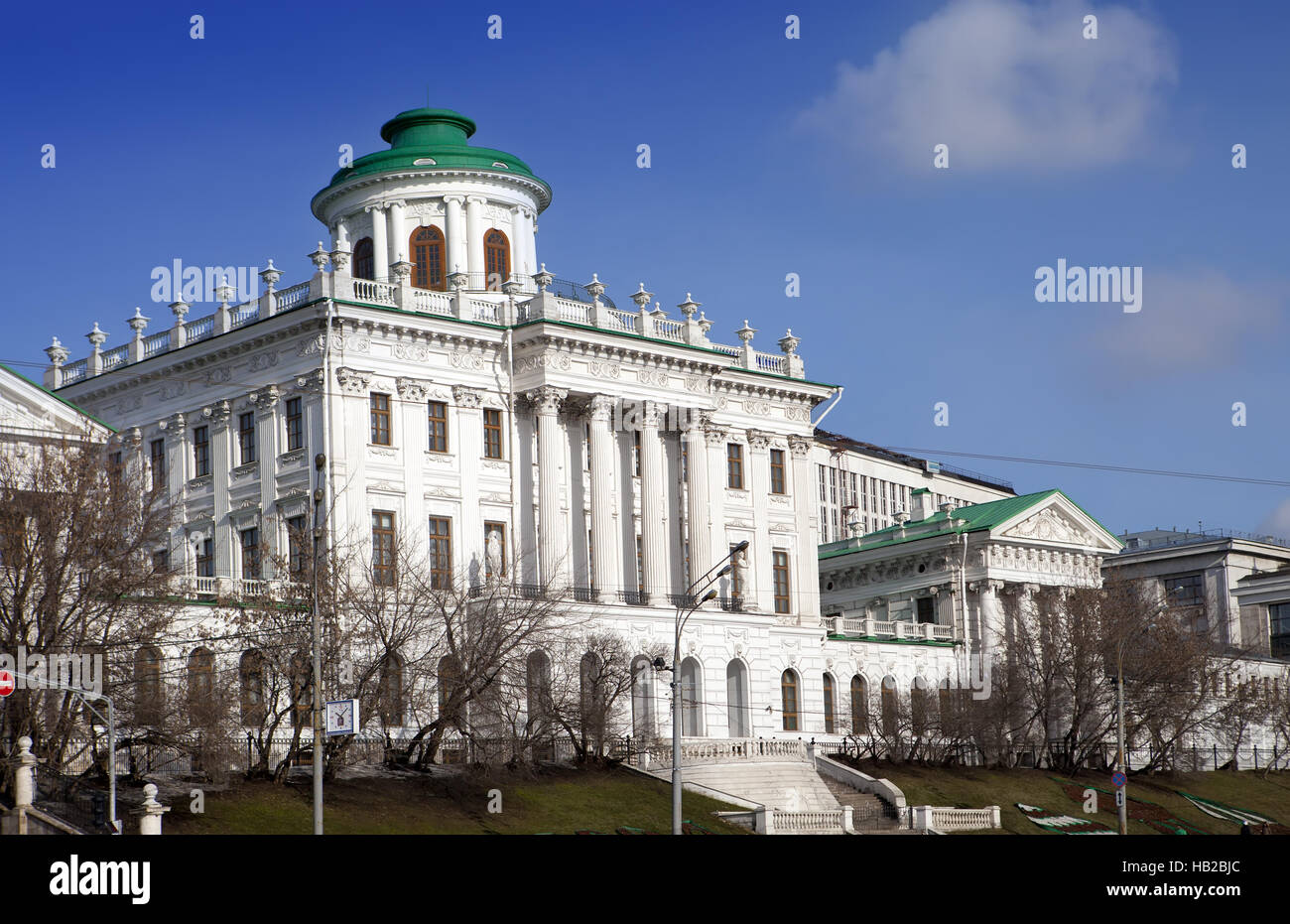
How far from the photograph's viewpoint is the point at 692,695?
255 feet

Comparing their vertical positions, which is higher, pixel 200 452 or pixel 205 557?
pixel 200 452

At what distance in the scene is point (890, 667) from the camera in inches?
3605

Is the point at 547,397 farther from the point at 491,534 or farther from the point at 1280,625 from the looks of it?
the point at 1280,625

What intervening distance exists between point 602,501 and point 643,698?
7.83 metres

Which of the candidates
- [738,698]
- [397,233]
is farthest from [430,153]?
[738,698]

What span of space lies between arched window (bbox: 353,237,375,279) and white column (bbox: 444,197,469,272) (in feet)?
11.5

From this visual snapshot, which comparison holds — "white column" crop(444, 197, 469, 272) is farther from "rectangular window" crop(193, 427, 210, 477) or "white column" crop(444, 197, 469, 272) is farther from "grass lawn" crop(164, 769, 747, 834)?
"grass lawn" crop(164, 769, 747, 834)

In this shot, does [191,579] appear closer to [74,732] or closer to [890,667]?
[74,732]

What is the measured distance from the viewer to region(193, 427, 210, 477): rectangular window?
250 ft

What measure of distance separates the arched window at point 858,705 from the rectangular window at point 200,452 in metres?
29.6

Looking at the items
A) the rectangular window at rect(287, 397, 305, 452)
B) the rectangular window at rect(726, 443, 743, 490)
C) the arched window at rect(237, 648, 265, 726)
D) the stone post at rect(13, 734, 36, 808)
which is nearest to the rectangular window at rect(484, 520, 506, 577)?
the rectangular window at rect(287, 397, 305, 452)

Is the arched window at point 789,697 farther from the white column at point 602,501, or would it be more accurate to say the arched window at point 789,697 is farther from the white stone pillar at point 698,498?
the white column at point 602,501
